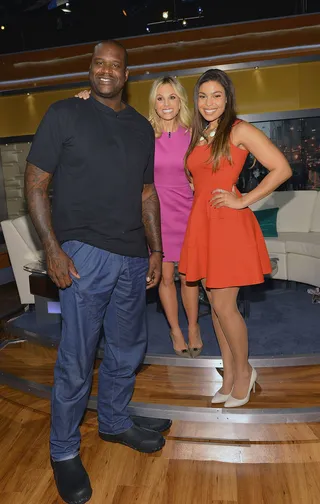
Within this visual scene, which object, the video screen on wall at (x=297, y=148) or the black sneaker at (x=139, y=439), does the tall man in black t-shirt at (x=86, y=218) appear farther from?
the video screen on wall at (x=297, y=148)

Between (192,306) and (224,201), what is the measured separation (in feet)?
3.33

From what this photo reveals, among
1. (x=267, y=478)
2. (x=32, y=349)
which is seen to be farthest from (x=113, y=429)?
(x=32, y=349)

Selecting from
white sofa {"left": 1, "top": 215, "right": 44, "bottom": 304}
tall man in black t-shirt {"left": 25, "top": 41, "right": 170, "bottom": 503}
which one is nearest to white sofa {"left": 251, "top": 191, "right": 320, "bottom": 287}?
white sofa {"left": 1, "top": 215, "right": 44, "bottom": 304}

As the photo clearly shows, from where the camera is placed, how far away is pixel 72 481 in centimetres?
218

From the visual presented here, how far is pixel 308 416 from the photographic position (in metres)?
2.74

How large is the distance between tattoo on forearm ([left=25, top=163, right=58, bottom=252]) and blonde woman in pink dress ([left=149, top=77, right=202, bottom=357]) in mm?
1180

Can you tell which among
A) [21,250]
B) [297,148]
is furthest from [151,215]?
[297,148]

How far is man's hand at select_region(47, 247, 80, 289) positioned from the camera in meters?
2.07

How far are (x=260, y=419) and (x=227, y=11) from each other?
535 cm

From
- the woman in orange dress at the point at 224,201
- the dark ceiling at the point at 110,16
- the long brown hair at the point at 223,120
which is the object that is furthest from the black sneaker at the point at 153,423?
the dark ceiling at the point at 110,16

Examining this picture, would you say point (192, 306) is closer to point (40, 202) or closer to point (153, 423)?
point (153, 423)

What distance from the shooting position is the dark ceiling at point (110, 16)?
20.7ft

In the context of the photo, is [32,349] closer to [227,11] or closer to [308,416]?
[308,416]

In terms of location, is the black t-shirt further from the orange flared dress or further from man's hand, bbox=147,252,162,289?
the orange flared dress
